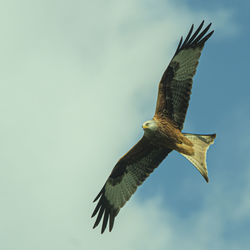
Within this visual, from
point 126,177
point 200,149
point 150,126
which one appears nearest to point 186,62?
point 150,126

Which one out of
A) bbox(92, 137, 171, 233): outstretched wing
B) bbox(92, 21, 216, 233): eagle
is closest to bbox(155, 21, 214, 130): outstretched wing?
bbox(92, 21, 216, 233): eagle

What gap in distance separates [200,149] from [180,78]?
1661mm

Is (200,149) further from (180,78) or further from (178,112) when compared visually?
(180,78)

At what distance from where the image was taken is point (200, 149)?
1162cm

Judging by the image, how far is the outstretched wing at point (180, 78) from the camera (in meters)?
11.3

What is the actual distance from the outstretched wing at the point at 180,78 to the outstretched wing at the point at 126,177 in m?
1.11

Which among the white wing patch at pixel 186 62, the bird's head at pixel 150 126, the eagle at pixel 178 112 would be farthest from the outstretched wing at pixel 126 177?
the white wing patch at pixel 186 62

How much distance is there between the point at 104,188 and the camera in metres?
13.0

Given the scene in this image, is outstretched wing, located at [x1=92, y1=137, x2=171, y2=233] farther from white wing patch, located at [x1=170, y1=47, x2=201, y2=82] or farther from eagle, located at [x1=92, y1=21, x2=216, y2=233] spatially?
white wing patch, located at [x1=170, y1=47, x2=201, y2=82]

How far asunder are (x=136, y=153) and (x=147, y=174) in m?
0.59

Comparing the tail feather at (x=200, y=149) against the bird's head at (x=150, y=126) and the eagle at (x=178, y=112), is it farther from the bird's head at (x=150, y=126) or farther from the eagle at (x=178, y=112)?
the bird's head at (x=150, y=126)

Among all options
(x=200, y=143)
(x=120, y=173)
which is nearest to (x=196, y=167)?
(x=200, y=143)

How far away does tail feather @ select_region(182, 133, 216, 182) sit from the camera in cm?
1141

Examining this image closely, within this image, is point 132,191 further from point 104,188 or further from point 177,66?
point 177,66
